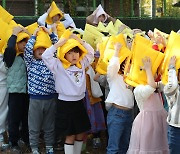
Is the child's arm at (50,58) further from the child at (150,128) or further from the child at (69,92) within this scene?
the child at (150,128)

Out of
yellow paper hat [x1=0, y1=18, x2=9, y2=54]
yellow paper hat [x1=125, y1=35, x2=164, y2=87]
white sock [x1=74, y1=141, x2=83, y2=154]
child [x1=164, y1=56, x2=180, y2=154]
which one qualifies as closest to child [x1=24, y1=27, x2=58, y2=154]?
white sock [x1=74, y1=141, x2=83, y2=154]

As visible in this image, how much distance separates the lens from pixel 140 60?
4312 mm

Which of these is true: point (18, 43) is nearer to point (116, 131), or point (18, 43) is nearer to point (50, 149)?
point (50, 149)

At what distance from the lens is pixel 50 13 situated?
675 centimetres

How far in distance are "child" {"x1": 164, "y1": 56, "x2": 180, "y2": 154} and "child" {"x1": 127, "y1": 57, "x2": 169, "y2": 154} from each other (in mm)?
260

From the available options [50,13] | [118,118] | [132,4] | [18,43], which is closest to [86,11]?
[132,4]

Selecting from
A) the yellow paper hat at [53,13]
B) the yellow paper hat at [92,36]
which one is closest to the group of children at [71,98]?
the yellow paper hat at [92,36]

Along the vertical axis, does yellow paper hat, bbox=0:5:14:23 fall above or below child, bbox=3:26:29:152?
above

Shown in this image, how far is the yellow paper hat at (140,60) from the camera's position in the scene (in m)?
4.25

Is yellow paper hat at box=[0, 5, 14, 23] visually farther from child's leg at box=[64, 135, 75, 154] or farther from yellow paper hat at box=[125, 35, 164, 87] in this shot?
yellow paper hat at box=[125, 35, 164, 87]

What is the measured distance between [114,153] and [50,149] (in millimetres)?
977

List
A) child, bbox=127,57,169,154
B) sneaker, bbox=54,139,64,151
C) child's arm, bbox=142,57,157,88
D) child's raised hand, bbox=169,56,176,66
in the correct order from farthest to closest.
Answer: sneaker, bbox=54,139,64,151, child, bbox=127,57,169,154, child's arm, bbox=142,57,157,88, child's raised hand, bbox=169,56,176,66

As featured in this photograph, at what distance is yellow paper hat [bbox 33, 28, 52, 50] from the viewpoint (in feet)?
16.9

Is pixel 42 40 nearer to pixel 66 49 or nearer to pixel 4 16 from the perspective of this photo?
pixel 66 49
